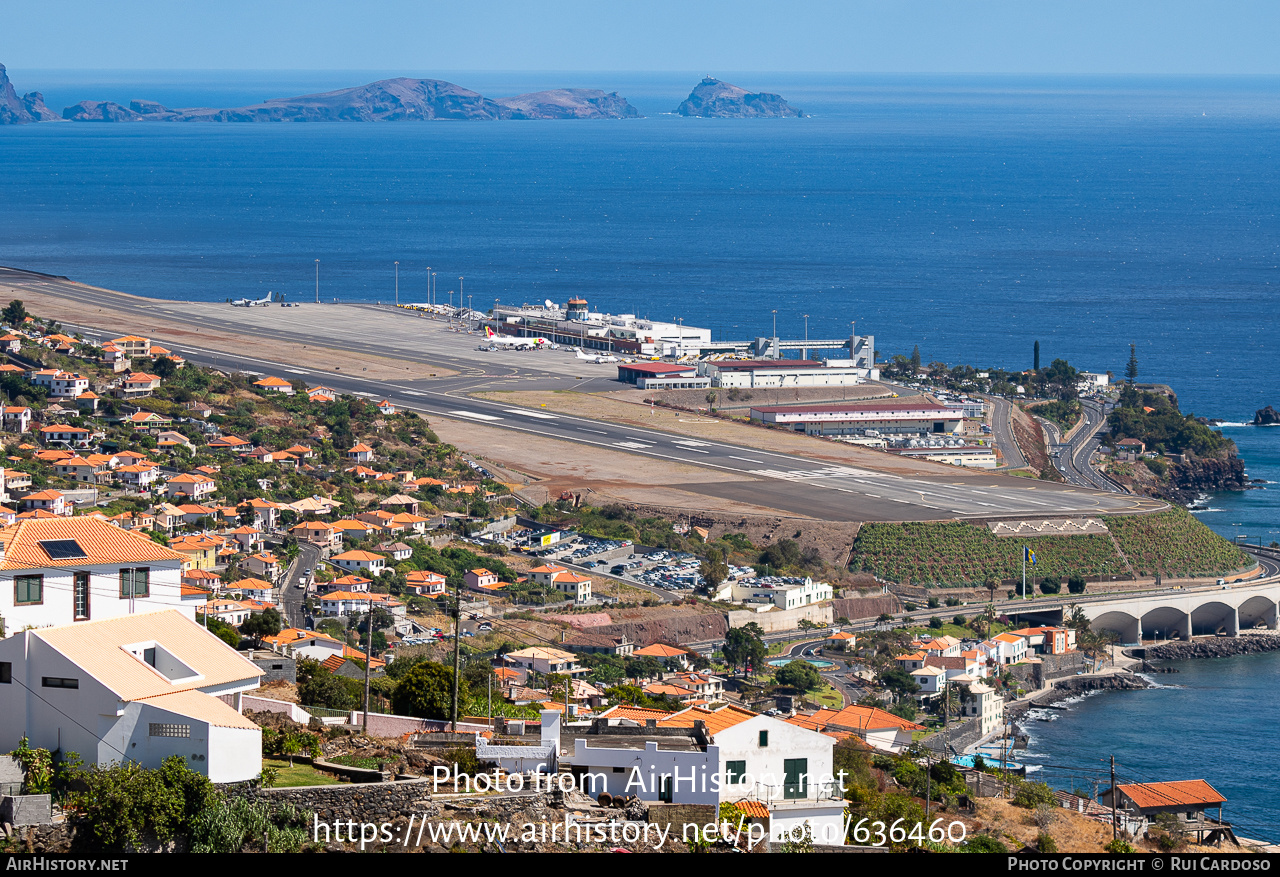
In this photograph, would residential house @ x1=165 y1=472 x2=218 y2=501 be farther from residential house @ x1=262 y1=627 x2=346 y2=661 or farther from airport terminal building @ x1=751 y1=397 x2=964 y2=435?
airport terminal building @ x1=751 y1=397 x2=964 y2=435

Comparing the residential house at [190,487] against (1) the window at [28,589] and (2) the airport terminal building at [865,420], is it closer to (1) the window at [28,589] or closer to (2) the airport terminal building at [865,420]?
(2) the airport terminal building at [865,420]

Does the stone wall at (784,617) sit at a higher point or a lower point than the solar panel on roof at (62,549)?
lower

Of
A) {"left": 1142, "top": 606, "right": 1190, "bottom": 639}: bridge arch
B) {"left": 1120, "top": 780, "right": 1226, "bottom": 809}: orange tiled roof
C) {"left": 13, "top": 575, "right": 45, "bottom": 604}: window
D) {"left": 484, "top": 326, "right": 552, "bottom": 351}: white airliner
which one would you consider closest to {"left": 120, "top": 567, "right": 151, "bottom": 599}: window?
{"left": 13, "top": 575, "right": 45, "bottom": 604}: window

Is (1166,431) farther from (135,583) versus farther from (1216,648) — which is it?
(135,583)

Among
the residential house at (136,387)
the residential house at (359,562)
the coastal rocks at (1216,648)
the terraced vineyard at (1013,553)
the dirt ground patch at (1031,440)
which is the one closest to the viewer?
the residential house at (359,562)

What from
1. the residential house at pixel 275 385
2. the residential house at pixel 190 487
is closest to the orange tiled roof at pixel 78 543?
the residential house at pixel 190 487
